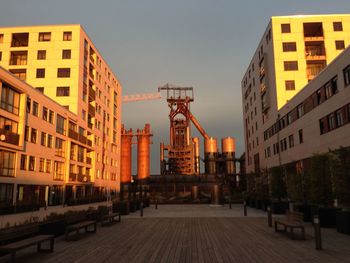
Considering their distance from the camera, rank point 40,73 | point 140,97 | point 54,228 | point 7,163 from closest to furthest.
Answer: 1. point 54,228
2. point 7,163
3. point 40,73
4. point 140,97

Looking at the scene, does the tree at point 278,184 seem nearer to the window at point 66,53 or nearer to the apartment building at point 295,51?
the apartment building at point 295,51

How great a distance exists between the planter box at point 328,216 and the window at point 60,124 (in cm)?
3669

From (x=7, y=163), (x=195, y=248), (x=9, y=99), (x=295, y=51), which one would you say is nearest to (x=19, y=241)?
(x=195, y=248)

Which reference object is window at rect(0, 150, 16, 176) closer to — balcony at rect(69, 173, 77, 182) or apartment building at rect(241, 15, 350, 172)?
balcony at rect(69, 173, 77, 182)

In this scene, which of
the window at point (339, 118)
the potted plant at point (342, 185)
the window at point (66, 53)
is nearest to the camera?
the potted plant at point (342, 185)

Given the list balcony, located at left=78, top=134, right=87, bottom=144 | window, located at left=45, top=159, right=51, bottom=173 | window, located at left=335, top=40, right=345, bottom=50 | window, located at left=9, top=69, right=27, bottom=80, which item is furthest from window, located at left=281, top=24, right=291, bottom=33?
window, located at left=9, top=69, right=27, bottom=80

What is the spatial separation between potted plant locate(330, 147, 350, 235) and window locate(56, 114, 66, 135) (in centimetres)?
3744

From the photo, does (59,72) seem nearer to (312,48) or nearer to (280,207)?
(280,207)

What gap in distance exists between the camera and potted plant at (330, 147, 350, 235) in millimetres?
13984

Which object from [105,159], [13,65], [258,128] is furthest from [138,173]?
[13,65]

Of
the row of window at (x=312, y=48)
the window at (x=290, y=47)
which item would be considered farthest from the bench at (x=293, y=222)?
the row of window at (x=312, y=48)

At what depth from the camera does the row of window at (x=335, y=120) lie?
26.8 meters

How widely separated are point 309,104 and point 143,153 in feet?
197

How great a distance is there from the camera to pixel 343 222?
14.0 metres
